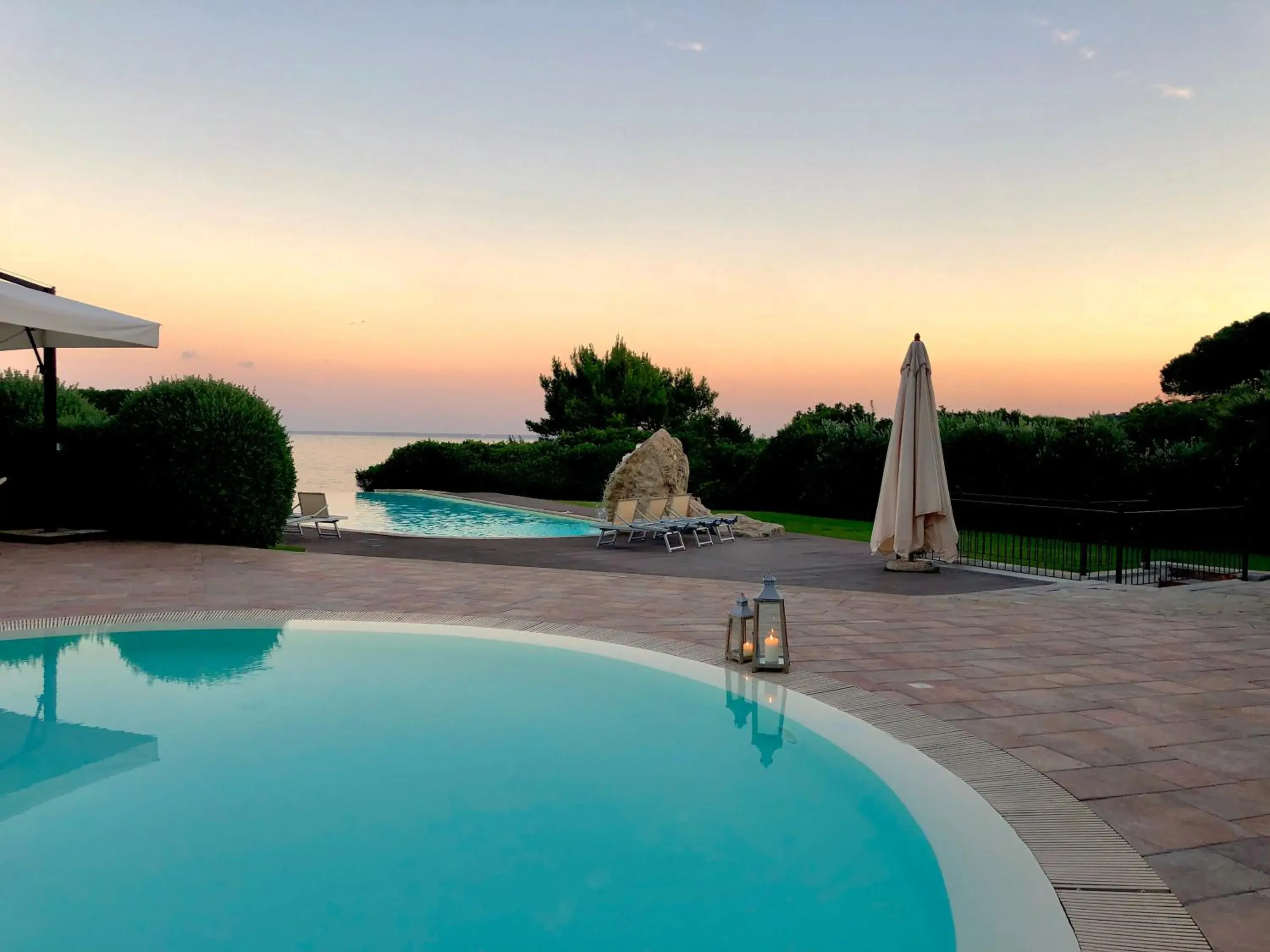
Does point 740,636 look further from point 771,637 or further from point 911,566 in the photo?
point 911,566

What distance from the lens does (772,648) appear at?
5.07 meters

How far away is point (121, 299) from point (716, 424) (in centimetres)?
2675

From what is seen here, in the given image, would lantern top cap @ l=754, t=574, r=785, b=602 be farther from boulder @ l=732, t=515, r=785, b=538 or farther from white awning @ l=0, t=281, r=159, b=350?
boulder @ l=732, t=515, r=785, b=538

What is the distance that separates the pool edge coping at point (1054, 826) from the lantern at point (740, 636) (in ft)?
0.33

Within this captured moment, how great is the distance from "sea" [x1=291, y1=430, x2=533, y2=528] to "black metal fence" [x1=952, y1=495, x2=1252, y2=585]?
10097mm

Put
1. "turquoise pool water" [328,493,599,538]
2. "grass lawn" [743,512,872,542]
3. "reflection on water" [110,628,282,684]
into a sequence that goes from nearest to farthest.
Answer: "reflection on water" [110,628,282,684]
"grass lawn" [743,512,872,542]
"turquoise pool water" [328,493,599,538]

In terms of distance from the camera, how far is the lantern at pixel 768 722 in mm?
4172

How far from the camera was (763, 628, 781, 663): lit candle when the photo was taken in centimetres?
507

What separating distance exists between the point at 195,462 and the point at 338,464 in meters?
43.2

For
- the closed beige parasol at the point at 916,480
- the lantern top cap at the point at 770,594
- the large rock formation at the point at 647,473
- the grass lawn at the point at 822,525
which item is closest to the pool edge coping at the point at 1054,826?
the lantern top cap at the point at 770,594

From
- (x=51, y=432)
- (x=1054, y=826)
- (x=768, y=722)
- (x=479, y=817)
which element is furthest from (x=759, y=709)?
(x=51, y=432)

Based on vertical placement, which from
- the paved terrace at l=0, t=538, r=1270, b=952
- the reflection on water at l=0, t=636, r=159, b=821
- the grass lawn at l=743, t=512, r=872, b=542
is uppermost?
the grass lawn at l=743, t=512, r=872, b=542

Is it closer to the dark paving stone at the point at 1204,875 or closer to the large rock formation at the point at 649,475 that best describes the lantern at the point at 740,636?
the dark paving stone at the point at 1204,875

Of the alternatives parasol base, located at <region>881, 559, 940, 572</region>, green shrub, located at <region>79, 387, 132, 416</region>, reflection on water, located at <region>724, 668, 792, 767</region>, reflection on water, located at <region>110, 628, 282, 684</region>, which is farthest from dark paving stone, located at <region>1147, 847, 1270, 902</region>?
green shrub, located at <region>79, 387, 132, 416</region>
